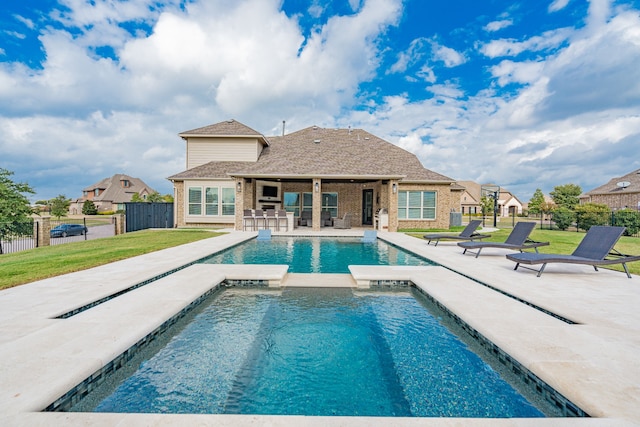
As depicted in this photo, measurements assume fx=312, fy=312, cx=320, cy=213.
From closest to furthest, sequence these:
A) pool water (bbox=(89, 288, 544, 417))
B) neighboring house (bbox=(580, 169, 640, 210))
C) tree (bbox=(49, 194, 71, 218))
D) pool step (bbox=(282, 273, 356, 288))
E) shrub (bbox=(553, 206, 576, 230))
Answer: pool water (bbox=(89, 288, 544, 417)), pool step (bbox=(282, 273, 356, 288)), shrub (bbox=(553, 206, 576, 230)), neighboring house (bbox=(580, 169, 640, 210)), tree (bbox=(49, 194, 71, 218))

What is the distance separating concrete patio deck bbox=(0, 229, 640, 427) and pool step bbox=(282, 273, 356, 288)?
0.27 meters

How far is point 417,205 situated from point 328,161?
6407 millimetres

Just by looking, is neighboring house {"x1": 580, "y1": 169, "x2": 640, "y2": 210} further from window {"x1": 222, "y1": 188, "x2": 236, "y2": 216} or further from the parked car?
the parked car

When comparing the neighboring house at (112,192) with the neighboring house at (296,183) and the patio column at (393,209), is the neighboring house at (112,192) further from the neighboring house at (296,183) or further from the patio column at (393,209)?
the patio column at (393,209)

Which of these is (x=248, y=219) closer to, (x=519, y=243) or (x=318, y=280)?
(x=318, y=280)

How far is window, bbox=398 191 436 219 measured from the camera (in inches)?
792

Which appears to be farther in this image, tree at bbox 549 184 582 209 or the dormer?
tree at bbox 549 184 582 209

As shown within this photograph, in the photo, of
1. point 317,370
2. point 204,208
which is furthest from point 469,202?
point 317,370

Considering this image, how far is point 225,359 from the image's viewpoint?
10.9 ft

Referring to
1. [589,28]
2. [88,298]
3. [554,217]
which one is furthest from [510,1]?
[88,298]

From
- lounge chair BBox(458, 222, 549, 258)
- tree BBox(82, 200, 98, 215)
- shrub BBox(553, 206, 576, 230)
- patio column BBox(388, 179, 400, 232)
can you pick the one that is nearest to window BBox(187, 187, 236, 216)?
patio column BBox(388, 179, 400, 232)

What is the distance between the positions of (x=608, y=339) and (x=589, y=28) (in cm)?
1870

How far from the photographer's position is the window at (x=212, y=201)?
1992 centimetres

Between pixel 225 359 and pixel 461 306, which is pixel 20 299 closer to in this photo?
pixel 225 359
